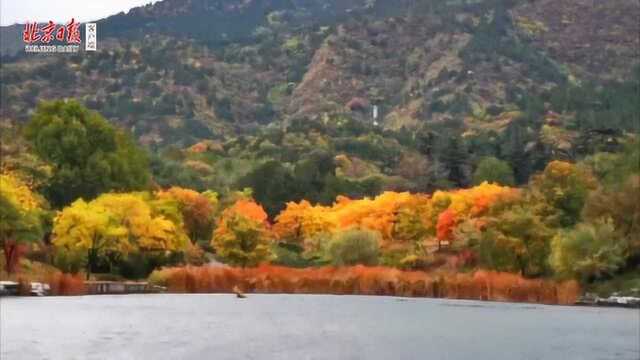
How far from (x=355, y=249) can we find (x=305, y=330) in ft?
165

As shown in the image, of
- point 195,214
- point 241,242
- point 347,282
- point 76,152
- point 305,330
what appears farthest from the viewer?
point 195,214

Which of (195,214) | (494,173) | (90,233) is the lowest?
(90,233)

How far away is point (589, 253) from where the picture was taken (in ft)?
258

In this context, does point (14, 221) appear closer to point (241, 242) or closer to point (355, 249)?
point (241, 242)

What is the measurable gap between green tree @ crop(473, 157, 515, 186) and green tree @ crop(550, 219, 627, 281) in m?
61.7

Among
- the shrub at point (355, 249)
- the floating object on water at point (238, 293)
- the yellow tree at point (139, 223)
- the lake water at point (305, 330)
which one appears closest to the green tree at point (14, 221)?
the yellow tree at point (139, 223)

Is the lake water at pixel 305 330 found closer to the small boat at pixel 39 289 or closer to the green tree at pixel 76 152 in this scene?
the small boat at pixel 39 289

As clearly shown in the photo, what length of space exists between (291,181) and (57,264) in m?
65.5

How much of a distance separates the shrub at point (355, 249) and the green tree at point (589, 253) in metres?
24.2

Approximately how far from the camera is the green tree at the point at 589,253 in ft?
257

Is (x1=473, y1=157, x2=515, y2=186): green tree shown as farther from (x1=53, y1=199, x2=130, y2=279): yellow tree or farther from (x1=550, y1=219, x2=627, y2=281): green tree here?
(x1=53, y1=199, x2=130, y2=279): yellow tree

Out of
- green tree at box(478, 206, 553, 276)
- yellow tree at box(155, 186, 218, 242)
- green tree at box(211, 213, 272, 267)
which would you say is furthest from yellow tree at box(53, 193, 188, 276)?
green tree at box(478, 206, 553, 276)

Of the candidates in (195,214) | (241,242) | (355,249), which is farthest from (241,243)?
(195,214)

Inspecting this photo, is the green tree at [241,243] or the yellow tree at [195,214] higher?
the yellow tree at [195,214]
